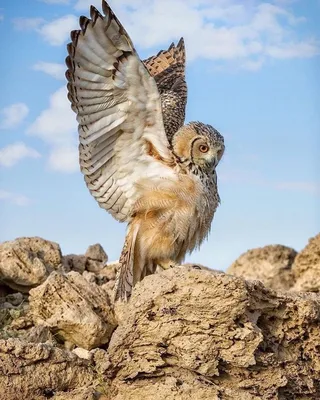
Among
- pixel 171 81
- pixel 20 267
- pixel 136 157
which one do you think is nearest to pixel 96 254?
pixel 20 267

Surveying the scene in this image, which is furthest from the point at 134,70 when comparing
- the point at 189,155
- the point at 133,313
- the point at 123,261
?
the point at 133,313

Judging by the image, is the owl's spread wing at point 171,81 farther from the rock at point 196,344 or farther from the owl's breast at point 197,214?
the rock at point 196,344

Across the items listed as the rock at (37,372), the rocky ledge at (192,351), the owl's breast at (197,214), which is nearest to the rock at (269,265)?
the owl's breast at (197,214)

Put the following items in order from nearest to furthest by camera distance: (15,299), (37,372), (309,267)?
(37,372) → (15,299) → (309,267)

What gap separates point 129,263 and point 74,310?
62 centimetres

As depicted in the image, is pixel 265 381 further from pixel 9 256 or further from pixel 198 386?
pixel 9 256

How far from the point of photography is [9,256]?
30.4 ft

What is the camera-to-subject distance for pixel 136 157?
8203 mm

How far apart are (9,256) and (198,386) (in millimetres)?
3627

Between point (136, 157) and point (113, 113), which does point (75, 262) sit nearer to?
point (136, 157)

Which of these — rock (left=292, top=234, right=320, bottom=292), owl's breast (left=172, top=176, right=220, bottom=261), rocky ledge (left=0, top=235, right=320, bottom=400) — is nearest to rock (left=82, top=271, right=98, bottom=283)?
owl's breast (left=172, top=176, right=220, bottom=261)

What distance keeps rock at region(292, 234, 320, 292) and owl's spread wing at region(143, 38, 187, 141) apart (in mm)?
2759

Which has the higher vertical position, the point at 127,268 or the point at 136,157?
the point at 136,157

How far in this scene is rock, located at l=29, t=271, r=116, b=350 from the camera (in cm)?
804
